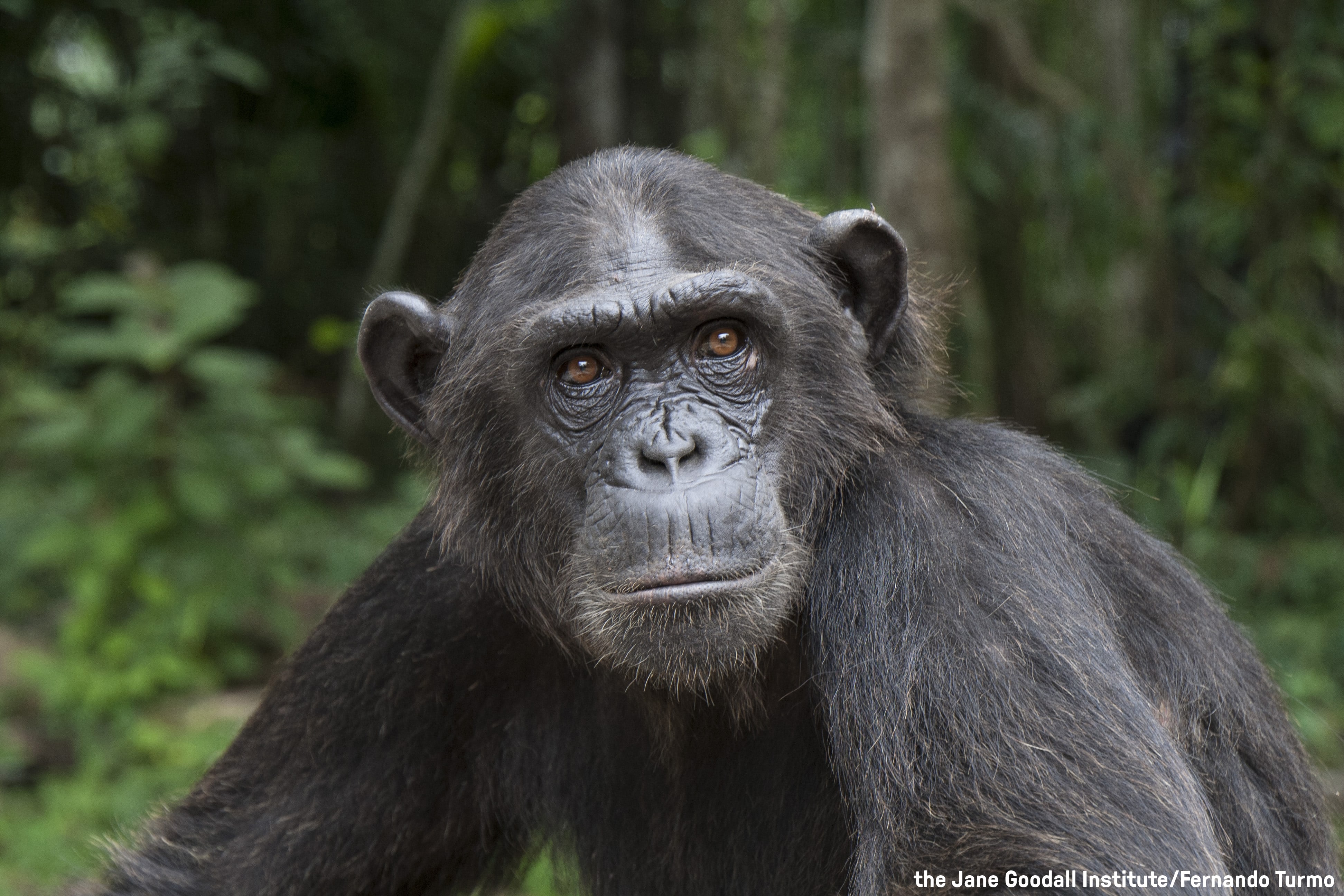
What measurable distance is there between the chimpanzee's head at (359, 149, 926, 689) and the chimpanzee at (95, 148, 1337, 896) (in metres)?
0.01

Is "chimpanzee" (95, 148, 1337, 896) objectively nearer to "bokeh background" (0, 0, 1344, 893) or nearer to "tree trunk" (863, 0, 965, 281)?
"bokeh background" (0, 0, 1344, 893)

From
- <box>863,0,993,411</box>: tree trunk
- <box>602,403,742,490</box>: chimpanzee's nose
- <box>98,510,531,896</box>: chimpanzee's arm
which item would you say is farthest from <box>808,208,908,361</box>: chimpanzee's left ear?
<box>863,0,993,411</box>: tree trunk

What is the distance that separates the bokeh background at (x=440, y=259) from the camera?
25.8 ft

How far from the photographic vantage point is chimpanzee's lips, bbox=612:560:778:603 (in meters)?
3.29

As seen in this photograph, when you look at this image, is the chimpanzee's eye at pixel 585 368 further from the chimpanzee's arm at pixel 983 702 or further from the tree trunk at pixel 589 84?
the tree trunk at pixel 589 84

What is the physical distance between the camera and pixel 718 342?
3682 millimetres

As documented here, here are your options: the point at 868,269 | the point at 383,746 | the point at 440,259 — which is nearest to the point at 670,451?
the point at 868,269

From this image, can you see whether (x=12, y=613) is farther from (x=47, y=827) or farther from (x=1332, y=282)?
(x=1332, y=282)

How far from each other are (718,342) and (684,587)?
0.75 metres

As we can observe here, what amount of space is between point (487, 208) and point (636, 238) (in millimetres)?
11637

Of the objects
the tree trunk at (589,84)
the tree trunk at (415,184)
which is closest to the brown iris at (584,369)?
the tree trunk at (415,184)

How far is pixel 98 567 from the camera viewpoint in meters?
7.77

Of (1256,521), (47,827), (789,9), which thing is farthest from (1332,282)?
(47,827)

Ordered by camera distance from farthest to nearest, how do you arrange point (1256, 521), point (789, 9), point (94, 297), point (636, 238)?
point (789, 9) < point (1256, 521) < point (94, 297) < point (636, 238)
